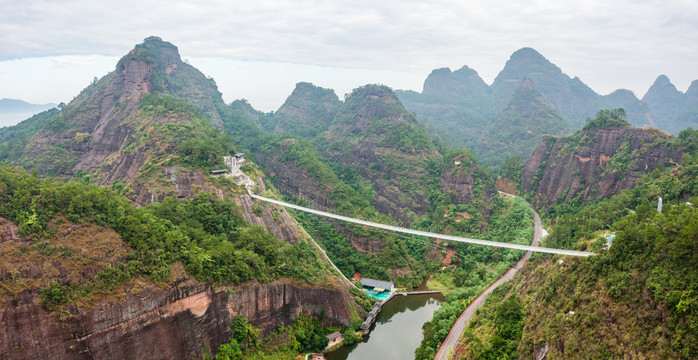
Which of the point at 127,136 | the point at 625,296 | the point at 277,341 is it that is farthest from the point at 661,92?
the point at 277,341

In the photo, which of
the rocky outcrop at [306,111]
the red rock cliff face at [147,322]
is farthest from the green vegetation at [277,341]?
the rocky outcrop at [306,111]

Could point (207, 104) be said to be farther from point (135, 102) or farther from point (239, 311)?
point (239, 311)

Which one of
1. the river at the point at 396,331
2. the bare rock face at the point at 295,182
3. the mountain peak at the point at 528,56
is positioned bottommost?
the river at the point at 396,331

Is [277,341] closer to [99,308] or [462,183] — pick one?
[99,308]

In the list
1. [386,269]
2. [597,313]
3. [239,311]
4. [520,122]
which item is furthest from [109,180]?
[520,122]

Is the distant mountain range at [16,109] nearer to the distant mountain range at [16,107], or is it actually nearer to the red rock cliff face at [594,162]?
the distant mountain range at [16,107]
